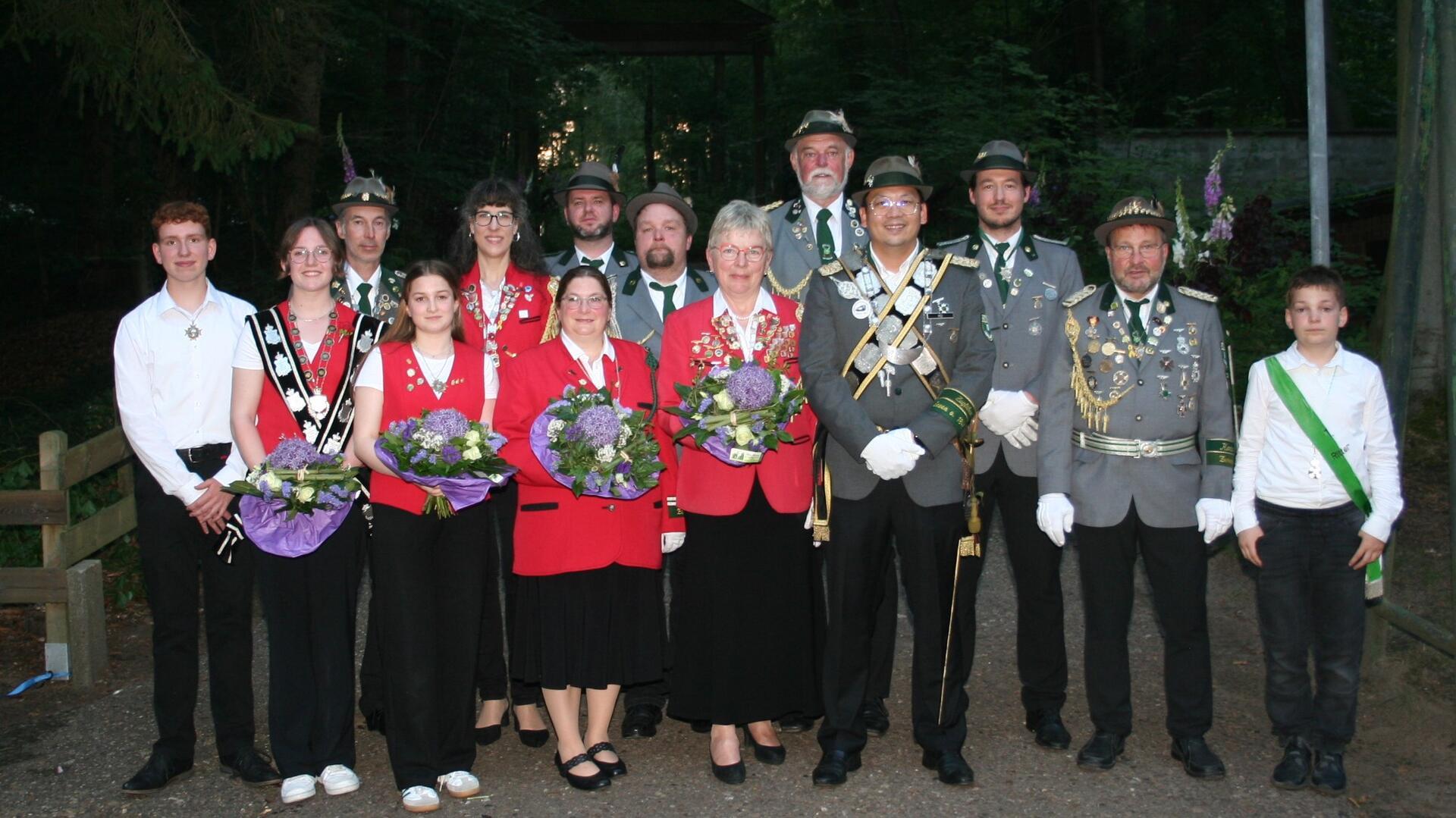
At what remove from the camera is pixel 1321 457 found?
4762mm

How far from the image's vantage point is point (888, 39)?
749 inches

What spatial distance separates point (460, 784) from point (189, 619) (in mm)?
1231

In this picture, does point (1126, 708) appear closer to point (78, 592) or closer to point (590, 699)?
point (590, 699)

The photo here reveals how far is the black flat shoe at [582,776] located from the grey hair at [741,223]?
6.62 ft

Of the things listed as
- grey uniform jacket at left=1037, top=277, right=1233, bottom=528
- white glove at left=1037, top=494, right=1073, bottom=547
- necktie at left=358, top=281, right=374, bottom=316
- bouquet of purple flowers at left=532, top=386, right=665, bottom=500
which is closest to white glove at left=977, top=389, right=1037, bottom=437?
grey uniform jacket at left=1037, top=277, right=1233, bottom=528

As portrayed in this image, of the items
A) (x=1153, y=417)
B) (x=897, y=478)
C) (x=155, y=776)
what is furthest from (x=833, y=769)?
(x=155, y=776)

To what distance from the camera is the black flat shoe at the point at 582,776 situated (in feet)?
15.9

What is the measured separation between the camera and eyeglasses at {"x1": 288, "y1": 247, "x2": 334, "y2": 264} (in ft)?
15.9

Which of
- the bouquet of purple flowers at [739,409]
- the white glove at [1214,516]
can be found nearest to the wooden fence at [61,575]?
the bouquet of purple flowers at [739,409]

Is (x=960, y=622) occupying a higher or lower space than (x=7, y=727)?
higher

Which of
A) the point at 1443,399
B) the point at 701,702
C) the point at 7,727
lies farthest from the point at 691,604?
the point at 1443,399

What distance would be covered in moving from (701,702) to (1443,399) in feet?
22.1

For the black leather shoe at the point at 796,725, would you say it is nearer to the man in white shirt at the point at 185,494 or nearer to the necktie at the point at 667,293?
the necktie at the point at 667,293

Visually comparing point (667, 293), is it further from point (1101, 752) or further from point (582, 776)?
point (1101, 752)
